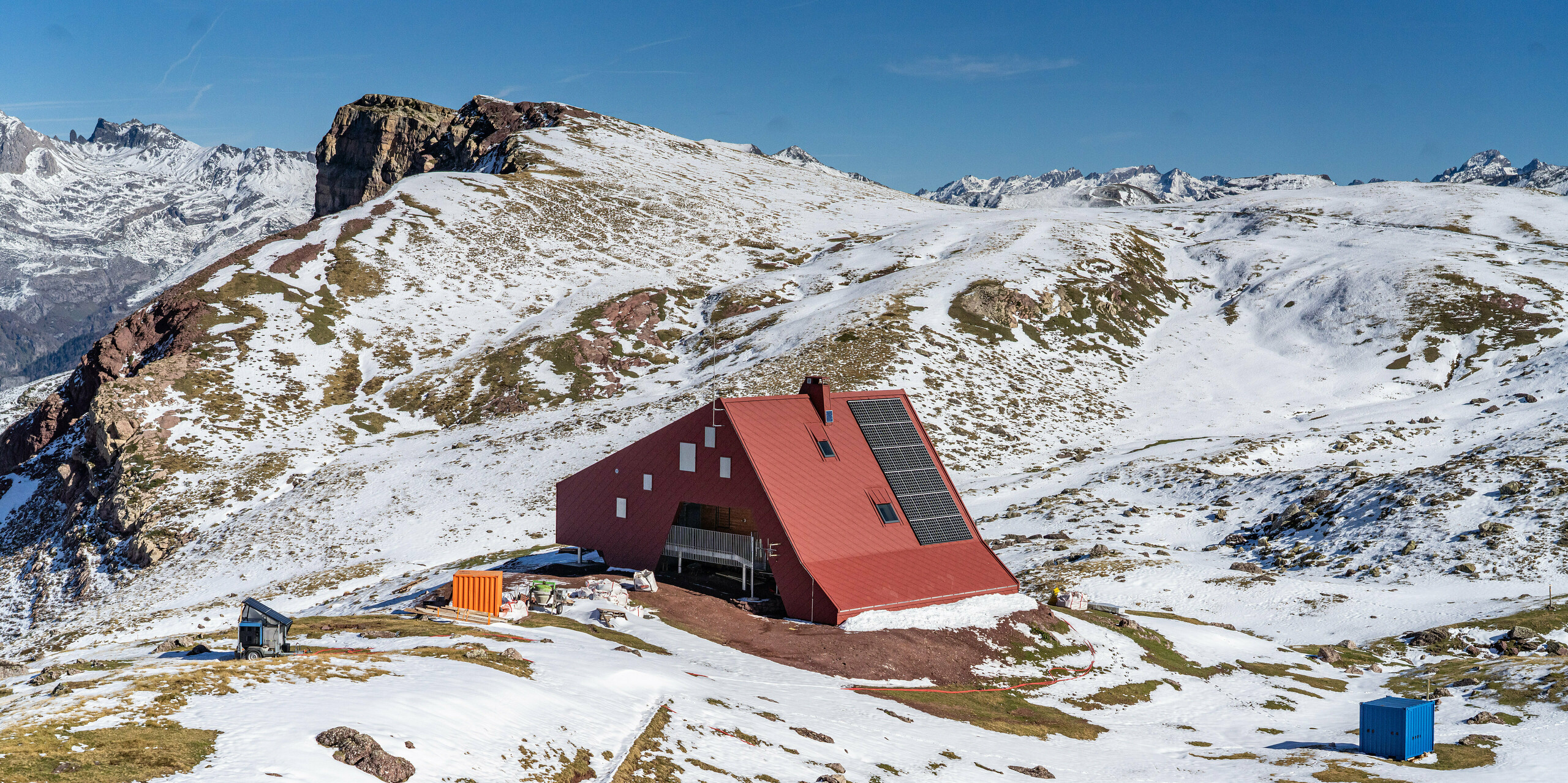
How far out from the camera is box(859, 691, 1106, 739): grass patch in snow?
3481 centimetres

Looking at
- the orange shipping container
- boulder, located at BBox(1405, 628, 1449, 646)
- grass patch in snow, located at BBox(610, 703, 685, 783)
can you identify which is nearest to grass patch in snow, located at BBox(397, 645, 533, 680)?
grass patch in snow, located at BBox(610, 703, 685, 783)

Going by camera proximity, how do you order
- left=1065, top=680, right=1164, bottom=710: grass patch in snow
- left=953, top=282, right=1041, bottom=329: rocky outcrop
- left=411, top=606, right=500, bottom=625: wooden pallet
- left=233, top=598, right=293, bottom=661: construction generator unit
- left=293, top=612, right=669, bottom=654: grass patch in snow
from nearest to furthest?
left=233, top=598, right=293, bottom=661: construction generator unit, left=293, top=612, right=669, bottom=654: grass patch in snow, left=411, top=606, right=500, bottom=625: wooden pallet, left=1065, top=680, right=1164, bottom=710: grass patch in snow, left=953, top=282, right=1041, bottom=329: rocky outcrop

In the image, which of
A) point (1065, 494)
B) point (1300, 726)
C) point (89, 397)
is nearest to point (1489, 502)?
point (1065, 494)

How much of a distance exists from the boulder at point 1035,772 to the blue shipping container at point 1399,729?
1290cm

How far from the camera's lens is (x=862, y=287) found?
133 meters

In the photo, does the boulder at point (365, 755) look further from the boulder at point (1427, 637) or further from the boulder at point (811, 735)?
the boulder at point (1427, 637)

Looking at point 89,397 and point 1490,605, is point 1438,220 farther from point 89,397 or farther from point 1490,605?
point 89,397

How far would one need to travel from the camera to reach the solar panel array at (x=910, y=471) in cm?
4853

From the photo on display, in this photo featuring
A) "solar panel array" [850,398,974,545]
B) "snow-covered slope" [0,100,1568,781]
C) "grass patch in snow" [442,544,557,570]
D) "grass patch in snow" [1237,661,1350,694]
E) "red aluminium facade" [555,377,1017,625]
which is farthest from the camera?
"grass patch in snow" [442,544,557,570]

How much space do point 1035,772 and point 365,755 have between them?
1950cm

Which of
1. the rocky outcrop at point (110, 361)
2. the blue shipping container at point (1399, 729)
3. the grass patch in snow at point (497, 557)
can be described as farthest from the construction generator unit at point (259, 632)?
the rocky outcrop at point (110, 361)

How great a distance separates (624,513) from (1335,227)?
175m

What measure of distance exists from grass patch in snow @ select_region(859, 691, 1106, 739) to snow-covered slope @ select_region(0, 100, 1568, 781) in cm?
52

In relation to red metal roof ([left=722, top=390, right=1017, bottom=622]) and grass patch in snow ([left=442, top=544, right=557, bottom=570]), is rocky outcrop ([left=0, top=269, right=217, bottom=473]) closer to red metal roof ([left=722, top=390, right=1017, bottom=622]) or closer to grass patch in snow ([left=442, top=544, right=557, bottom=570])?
grass patch in snow ([left=442, top=544, right=557, bottom=570])
